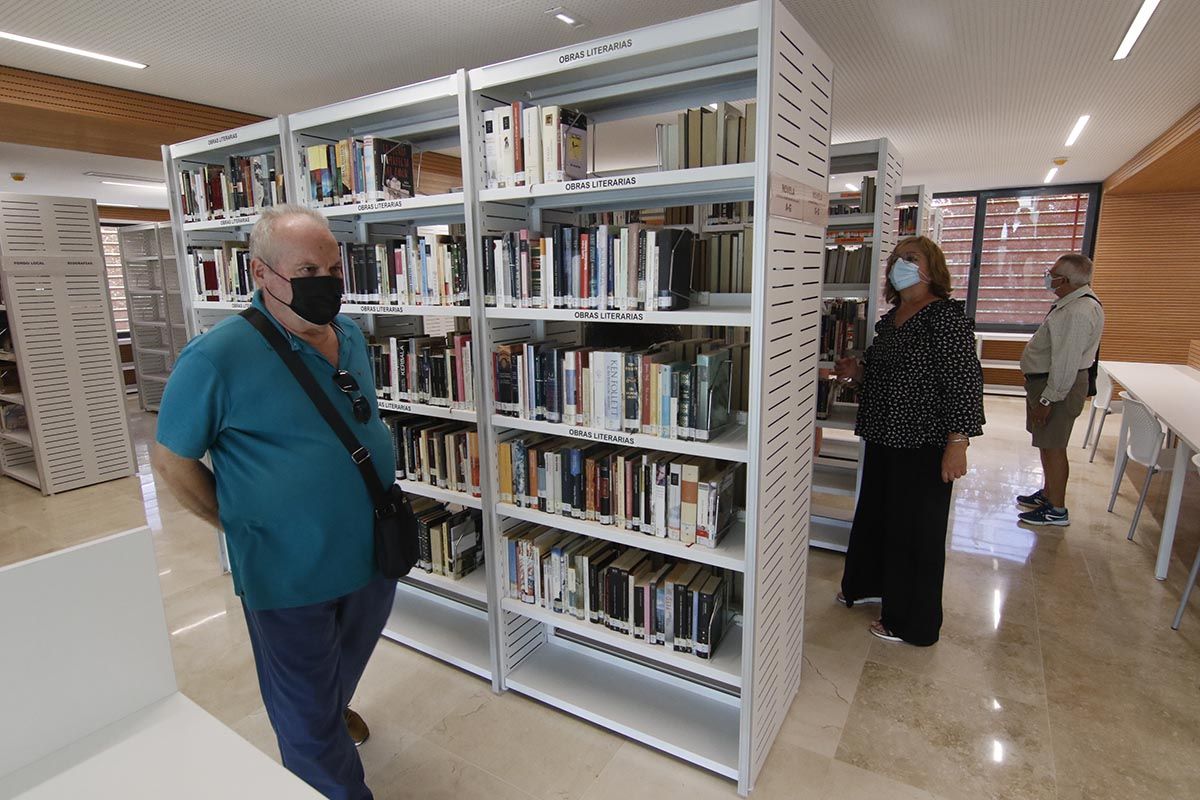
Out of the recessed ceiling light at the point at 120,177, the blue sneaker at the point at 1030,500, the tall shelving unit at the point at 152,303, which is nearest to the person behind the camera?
the blue sneaker at the point at 1030,500

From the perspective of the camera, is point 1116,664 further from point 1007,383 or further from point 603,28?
point 1007,383

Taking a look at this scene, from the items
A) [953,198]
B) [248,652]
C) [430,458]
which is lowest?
[248,652]

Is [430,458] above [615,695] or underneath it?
above

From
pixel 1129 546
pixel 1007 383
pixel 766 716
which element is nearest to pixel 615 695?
pixel 766 716

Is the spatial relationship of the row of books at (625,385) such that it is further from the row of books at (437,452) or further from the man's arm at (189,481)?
the man's arm at (189,481)

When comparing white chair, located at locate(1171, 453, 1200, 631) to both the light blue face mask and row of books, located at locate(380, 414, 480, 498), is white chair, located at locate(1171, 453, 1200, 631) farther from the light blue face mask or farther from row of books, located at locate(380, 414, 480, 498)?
row of books, located at locate(380, 414, 480, 498)

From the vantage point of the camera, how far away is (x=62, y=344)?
509 centimetres

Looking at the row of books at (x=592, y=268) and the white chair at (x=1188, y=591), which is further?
the white chair at (x=1188, y=591)

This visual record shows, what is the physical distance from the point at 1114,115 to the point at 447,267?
19.7 ft

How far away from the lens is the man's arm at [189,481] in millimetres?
1593

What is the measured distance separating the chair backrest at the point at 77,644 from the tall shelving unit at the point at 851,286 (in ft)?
9.27

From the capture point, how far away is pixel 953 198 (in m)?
9.85

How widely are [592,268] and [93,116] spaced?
469 centimetres

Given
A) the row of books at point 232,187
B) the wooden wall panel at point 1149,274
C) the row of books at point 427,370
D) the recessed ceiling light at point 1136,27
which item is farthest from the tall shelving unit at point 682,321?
the wooden wall panel at point 1149,274
